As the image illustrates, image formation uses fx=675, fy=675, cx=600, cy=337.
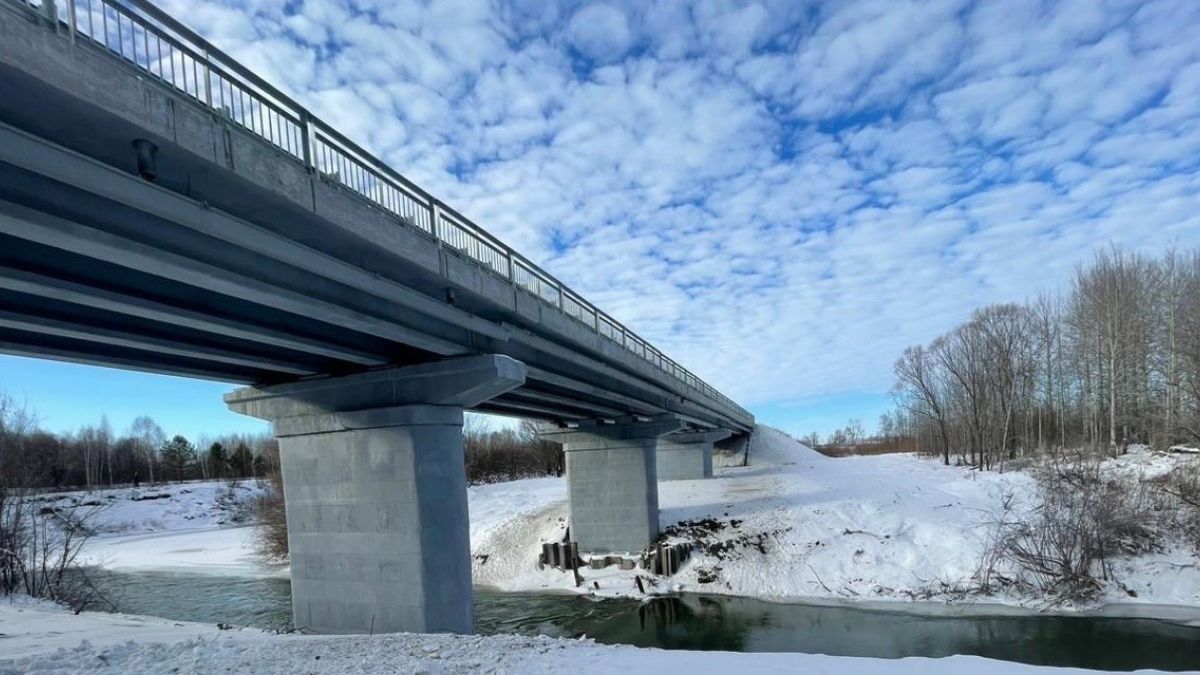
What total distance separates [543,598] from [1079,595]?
1741 centimetres

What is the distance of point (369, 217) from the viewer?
10094mm

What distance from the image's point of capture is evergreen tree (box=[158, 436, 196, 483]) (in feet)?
294

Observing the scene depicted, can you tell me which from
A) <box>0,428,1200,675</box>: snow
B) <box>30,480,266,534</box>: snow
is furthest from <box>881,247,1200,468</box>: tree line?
<box>30,480,266,534</box>: snow

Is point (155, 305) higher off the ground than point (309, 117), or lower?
lower

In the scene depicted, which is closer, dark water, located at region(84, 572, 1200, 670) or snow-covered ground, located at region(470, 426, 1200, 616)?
dark water, located at region(84, 572, 1200, 670)

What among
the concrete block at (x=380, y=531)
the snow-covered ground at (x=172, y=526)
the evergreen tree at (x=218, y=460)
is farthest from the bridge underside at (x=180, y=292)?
the evergreen tree at (x=218, y=460)

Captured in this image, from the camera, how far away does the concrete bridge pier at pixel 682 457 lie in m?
46.0

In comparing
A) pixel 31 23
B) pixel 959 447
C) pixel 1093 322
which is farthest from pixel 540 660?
pixel 959 447

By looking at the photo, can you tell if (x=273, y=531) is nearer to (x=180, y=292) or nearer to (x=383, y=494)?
(x=383, y=494)

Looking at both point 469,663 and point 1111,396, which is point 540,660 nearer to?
point 469,663

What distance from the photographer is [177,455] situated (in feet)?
294

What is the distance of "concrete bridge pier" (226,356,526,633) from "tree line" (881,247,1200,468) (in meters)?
29.6

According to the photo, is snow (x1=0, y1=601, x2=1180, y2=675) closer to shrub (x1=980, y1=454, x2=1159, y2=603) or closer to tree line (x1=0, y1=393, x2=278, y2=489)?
shrub (x1=980, y1=454, x2=1159, y2=603)

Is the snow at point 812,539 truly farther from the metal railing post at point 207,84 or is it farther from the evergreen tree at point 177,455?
the evergreen tree at point 177,455
